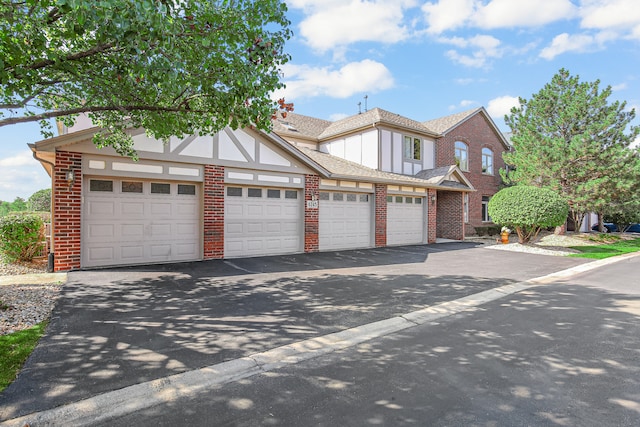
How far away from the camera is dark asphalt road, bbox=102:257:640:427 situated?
2.81 meters

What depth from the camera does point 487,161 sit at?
23.4 m

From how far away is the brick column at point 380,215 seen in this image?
14844 millimetres

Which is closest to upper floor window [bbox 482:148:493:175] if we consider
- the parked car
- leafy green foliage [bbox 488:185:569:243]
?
leafy green foliage [bbox 488:185:569:243]

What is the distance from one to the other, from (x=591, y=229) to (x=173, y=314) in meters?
35.8

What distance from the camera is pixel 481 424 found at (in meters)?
2.73

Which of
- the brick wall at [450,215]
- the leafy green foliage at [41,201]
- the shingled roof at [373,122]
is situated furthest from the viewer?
the leafy green foliage at [41,201]

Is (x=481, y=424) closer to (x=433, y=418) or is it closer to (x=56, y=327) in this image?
(x=433, y=418)

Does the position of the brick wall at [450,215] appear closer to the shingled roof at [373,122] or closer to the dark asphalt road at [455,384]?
the shingled roof at [373,122]

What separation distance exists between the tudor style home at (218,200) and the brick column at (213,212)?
0.10 feet

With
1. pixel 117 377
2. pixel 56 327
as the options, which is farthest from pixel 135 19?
pixel 56 327

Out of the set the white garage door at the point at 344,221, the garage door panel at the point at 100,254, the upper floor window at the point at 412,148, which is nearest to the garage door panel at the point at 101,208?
the garage door panel at the point at 100,254

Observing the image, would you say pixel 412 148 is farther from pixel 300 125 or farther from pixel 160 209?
pixel 160 209

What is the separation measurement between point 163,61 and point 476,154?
2214 centimetres

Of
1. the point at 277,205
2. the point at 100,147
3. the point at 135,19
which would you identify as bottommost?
the point at 277,205
